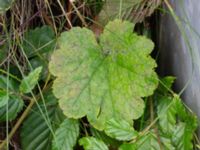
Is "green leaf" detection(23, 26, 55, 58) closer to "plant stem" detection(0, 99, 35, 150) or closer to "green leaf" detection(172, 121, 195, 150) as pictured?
"plant stem" detection(0, 99, 35, 150)

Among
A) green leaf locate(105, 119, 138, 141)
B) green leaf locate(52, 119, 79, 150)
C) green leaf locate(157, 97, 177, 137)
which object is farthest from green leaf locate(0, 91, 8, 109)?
green leaf locate(157, 97, 177, 137)

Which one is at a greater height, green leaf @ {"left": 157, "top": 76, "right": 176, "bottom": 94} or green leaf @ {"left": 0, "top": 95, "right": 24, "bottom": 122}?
green leaf @ {"left": 157, "top": 76, "right": 176, "bottom": 94}

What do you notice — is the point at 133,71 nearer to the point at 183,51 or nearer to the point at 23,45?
the point at 183,51

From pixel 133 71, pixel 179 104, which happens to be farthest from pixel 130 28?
pixel 179 104

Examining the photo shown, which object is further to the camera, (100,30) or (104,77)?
(100,30)

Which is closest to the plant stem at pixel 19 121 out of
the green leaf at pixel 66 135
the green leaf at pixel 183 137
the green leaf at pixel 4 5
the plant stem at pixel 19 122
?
the plant stem at pixel 19 122

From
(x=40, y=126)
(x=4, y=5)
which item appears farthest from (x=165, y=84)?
(x=4, y=5)
